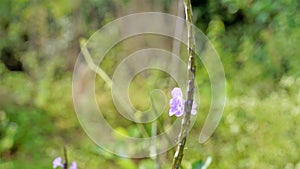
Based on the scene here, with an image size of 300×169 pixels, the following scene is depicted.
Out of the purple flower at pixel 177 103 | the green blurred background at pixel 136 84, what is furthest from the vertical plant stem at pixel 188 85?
the green blurred background at pixel 136 84

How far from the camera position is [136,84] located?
4.73 m

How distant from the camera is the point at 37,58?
566cm

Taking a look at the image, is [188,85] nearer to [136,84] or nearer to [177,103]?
[177,103]

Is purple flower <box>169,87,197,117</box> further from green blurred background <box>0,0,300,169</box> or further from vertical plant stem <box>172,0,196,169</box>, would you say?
green blurred background <box>0,0,300,169</box>

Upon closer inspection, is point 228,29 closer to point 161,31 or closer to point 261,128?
point 161,31

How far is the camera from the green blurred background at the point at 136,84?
3227 millimetres

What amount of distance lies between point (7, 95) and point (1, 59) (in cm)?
106

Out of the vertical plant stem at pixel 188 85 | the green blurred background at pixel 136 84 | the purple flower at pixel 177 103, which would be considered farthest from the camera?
the green blurred background at pixel 136 84

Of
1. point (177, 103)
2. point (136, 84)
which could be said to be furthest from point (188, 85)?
point (136, 84)

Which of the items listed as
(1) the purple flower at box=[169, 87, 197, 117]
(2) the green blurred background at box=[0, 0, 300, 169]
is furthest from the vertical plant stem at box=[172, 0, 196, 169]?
(2) the green blurred background at box=[0, 0, 300, 169]

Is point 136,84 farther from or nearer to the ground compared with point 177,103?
nearer to the ground

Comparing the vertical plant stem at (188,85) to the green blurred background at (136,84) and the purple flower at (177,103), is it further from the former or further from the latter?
the green blurred background at (136,84)

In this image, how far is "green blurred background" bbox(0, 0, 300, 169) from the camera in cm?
323

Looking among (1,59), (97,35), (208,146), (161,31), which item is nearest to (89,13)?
(97,35)
